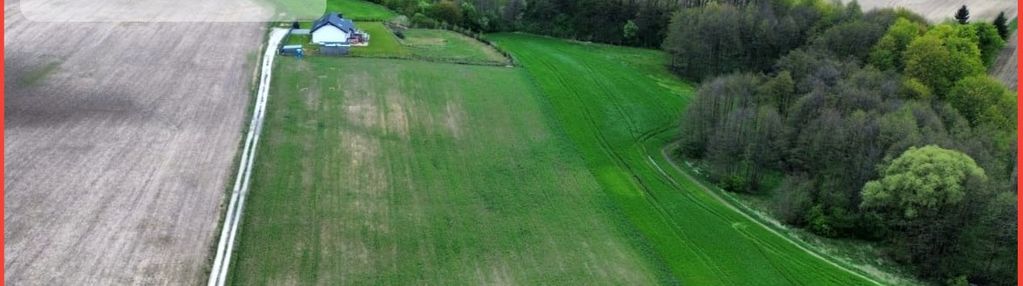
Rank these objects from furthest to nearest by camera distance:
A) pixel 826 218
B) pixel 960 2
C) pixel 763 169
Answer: pixel 960 2
pixel 763 169
pixel 826 218

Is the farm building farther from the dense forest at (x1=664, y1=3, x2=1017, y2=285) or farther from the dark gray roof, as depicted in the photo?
the dense forest at (x1=664, y1=3, x2=1017, y2=285)

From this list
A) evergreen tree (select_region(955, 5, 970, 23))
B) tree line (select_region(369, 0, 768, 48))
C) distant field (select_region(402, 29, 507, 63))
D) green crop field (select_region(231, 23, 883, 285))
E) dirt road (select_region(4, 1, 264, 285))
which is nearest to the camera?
dirt road (select_region(4, 1, 264, 285))

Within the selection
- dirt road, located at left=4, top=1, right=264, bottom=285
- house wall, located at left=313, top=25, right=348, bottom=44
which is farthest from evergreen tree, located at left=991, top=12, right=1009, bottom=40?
dirt road, located at left=4, top=1, right=264, bottom=285

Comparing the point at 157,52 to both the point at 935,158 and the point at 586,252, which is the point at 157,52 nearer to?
the point at 586,252

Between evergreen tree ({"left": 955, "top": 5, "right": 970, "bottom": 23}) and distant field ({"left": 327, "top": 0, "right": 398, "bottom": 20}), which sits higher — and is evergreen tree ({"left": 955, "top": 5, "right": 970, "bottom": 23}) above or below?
above

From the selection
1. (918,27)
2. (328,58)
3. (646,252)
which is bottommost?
(646,252)

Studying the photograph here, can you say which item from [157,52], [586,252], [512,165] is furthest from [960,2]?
[157,52]

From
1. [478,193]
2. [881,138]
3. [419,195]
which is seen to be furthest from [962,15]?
[419,195]
